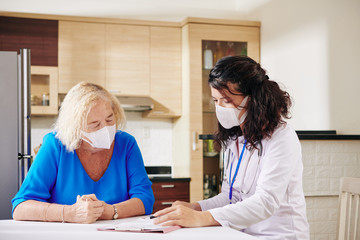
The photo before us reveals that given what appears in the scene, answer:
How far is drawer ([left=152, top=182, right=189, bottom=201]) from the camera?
13.1 feet

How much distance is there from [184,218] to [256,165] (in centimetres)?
39

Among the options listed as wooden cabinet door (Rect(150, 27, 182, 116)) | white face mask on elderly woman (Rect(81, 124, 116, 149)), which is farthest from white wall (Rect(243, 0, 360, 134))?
white face mask on elderly woman (Rect(81, 124, 116, 149))

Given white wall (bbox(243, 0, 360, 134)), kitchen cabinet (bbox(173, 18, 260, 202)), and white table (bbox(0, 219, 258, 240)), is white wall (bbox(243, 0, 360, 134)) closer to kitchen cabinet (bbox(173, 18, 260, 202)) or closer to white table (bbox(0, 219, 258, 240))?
kitchen cabinet (bbox(173, 18, 260, 202))

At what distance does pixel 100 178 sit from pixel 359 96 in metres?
1.92

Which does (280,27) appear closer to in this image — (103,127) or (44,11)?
(44,11)

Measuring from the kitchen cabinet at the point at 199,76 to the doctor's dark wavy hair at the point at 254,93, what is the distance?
7.94ft

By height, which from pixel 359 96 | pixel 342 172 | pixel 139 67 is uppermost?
pixel 139 67

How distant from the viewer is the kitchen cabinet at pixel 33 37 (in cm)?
401

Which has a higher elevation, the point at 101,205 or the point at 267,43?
the point at 267,43

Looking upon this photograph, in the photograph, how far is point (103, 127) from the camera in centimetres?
181

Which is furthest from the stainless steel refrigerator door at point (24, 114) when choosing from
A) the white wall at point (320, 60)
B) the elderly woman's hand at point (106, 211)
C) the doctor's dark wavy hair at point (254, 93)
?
the white wall at point (320, 60)

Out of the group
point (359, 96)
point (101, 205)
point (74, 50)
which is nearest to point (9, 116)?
point (101, 205)

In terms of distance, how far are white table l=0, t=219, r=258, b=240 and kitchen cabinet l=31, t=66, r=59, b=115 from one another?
2.70m

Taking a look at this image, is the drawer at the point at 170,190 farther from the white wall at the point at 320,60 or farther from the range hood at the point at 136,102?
the white wall at the point at 320,60
